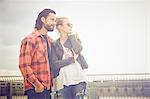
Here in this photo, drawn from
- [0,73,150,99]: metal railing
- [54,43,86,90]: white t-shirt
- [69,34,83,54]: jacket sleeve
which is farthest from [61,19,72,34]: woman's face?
[0,73,150,99]: metal railing

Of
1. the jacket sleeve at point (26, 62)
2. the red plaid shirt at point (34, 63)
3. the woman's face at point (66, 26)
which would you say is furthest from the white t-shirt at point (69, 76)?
the woman's face at point (66, 26)

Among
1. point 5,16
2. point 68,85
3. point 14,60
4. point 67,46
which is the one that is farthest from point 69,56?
point 5,16

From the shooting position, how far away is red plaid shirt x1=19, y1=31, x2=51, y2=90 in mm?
2996

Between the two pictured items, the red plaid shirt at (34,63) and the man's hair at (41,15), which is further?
the man's hair at (41,15)

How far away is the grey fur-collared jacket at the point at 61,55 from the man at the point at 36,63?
0.05 meters

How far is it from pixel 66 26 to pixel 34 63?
1.74 feet

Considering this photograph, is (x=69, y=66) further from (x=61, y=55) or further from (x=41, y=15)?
(x=41, y=15)

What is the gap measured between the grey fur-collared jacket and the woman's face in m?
0.09

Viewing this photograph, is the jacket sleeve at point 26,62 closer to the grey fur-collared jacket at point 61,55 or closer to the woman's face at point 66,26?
the grey fur-collared jacket at point 61,55

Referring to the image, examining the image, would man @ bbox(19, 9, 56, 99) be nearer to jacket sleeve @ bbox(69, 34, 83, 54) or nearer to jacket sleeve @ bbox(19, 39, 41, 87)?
jacket sleeve @ bbox(19, 39, 41, 87)

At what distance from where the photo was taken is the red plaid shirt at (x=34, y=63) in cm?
300

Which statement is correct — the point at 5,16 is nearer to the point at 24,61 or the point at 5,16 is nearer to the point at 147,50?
the point at 24,61

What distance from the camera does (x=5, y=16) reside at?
10.3ft

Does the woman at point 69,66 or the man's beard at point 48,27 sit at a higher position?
the man's beard at point 48,27
